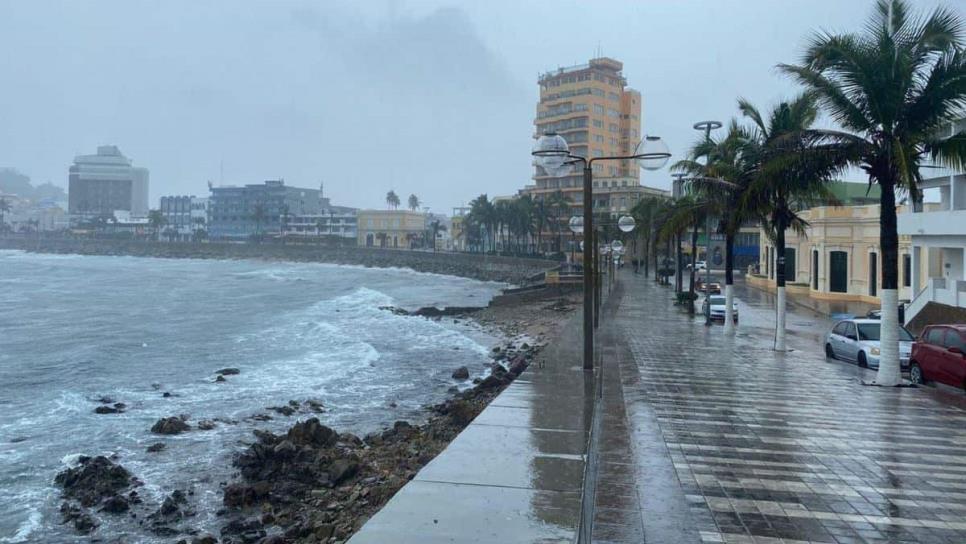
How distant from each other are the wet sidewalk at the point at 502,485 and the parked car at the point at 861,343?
10.4 metres

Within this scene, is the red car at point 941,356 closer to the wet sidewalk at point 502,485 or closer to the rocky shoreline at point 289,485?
the wet sidewalk at point 502,485

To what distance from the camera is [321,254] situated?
447 ft

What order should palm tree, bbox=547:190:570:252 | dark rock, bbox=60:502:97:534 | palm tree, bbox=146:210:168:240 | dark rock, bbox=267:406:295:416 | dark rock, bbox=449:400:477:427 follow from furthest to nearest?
palm tree, bbox=146:210:168:240
palm tree, bbox=547:190:570:252
dark rock, bbox=267:406:295:416
dark rock, bbox=449:400:477:427
dark rock, bbox=60:502:97:534

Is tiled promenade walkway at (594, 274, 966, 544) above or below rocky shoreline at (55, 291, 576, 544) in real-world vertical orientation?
above

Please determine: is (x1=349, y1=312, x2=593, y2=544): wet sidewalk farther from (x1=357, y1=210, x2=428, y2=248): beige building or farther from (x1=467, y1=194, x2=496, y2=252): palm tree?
(x1=357, y1=210, x2=428, y2=248): beige building

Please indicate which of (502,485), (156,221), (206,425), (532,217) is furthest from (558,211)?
(156,221)

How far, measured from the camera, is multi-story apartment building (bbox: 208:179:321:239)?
18175cm

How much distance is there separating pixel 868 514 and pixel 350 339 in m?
32.0

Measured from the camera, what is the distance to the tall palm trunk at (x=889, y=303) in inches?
574

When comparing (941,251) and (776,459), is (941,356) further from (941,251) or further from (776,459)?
(941,251)

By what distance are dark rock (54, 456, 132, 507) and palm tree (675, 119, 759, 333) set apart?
1610cm

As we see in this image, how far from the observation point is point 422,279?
92.4 meters

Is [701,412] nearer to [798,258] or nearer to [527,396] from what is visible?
[527,396]

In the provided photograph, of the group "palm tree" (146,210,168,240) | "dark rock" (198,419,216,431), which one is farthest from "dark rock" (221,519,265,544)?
"palm tree" (146,210,168,240)
